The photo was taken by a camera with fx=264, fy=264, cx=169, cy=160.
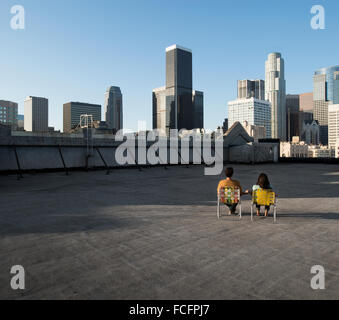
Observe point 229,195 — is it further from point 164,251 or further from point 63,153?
point 63,153

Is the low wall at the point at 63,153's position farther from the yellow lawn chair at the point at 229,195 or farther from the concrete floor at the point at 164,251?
the yellow lawn chair at the point at 229,195

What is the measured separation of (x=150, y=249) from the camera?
5.18 metres

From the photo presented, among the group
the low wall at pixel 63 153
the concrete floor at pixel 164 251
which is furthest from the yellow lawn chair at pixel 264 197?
the low wall at pixel 63 153

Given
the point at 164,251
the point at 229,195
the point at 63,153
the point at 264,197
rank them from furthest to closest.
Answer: the point at 63,153 → the point at 229,195 → the point at 264,197 → the point at 164,251

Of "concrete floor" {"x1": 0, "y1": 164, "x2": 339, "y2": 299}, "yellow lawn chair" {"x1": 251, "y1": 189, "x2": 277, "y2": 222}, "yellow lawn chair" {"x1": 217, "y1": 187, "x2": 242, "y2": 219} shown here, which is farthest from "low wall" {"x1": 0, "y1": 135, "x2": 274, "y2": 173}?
"yellow lawn chair" {"x1": 251, "y1": 189, "x2": 277, "y2": 222}

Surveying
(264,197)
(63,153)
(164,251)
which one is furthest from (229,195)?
(63,153)

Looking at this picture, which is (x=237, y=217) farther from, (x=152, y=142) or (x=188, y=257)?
(x=152, y=142)

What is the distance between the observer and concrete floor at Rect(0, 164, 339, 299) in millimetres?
3678

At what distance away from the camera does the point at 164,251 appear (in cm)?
507

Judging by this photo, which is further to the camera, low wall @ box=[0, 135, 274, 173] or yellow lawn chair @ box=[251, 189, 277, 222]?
low wall @ box=[0, 135, 274, 173]

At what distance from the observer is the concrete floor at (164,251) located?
12.1 feet

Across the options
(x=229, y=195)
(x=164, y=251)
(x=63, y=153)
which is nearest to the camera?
(x=164, y=251)

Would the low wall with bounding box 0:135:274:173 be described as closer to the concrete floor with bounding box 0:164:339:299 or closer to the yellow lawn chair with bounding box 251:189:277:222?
the concrete floor with bounding box 0:164:339:299

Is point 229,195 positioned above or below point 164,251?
above
